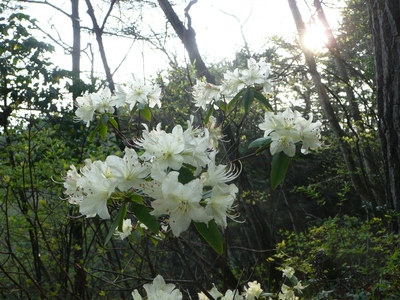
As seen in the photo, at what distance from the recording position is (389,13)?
262cm

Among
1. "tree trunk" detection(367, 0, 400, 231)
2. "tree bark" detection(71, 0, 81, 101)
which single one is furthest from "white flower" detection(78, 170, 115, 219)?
"tree bark" detection(71, 0, 81, 101)

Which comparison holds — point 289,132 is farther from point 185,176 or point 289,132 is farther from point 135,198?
point 135,198

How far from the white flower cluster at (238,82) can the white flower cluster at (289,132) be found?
53cm

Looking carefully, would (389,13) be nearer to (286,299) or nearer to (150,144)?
(286,299)

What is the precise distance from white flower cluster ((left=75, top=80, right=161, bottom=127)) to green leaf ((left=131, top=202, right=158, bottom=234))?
36.1 inches

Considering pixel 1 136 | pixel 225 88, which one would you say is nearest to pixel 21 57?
pixel 1 136

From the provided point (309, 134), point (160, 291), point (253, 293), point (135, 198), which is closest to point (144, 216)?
point (135, 198)

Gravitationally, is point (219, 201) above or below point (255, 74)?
below

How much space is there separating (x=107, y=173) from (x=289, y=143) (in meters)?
0.59

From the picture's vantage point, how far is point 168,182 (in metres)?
0.98

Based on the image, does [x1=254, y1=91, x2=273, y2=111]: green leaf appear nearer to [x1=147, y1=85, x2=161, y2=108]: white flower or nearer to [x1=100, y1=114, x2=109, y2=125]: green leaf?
[x1=147, y1=85, x2=161, y2=108]: white flower

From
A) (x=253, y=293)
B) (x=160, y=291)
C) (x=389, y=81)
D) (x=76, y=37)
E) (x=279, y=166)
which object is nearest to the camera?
(x=160, y=291)

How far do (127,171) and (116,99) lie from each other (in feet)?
3.14

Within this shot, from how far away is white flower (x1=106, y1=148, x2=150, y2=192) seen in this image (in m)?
1.04
